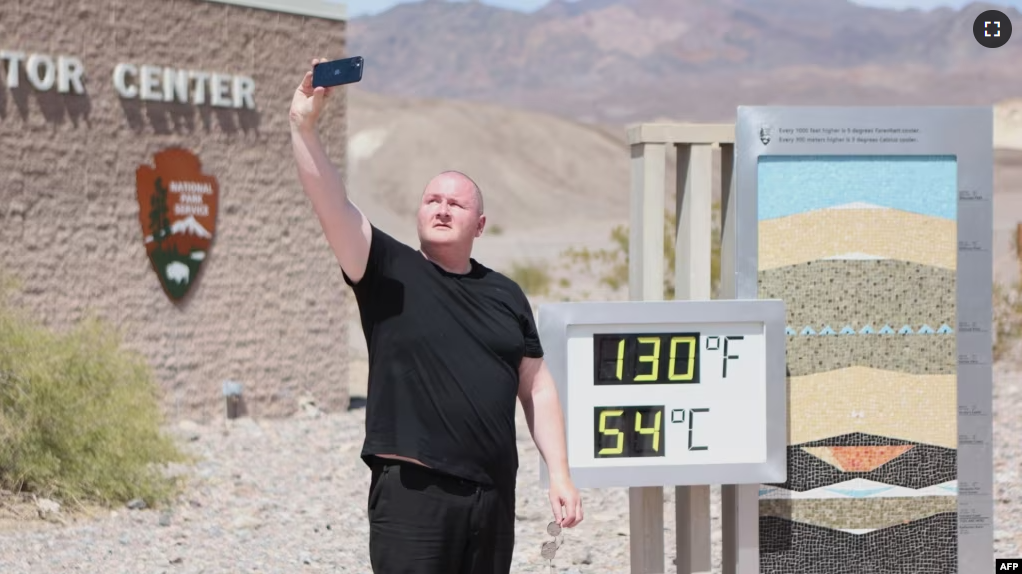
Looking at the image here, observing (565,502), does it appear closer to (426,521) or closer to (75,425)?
(426,521)

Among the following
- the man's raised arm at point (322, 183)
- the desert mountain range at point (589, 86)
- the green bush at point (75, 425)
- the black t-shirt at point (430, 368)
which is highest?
the desert mountain range at point (589, 86)

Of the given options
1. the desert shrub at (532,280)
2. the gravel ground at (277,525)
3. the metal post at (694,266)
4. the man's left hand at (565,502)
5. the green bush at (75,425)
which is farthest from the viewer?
the desert shrub at (532,280)

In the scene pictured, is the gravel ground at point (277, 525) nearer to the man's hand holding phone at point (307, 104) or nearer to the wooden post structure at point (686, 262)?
the wooden post structure at point (686, 262)

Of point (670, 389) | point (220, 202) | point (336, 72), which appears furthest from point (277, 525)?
point (336, 72)

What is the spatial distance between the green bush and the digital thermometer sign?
4.12 m

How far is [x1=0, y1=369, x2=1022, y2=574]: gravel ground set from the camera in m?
7.17

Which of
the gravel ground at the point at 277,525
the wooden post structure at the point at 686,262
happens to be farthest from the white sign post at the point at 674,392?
the gravel ground at the point at 277,525

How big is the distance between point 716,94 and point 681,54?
68.0ft

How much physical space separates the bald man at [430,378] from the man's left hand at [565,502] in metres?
0.16

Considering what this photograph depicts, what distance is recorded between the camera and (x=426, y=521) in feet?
11.8

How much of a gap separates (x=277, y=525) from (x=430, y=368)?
16.5 ft

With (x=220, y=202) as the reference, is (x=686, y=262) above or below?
below

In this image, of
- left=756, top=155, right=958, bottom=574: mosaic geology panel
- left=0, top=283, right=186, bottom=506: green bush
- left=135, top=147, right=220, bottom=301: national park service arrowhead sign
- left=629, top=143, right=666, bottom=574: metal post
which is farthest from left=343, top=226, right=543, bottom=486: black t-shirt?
left=135, top=147, right=220, bottom=301: national park service arrowhead sign

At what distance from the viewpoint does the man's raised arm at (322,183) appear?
3539 millimetres
